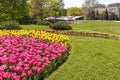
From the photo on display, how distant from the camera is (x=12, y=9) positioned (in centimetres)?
4034

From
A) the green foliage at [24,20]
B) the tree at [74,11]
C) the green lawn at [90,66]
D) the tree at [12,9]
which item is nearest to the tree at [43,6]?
the green foliage at [24,20]

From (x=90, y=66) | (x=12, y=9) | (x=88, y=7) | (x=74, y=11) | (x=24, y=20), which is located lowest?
(x=74, y=11)

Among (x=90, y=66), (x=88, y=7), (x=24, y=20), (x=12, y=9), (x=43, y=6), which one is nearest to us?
(x=90, y=66)

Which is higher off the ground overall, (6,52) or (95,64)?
(6,52)

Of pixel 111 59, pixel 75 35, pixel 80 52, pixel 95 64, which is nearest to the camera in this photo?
pixel 95 64

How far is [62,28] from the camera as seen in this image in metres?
26.2

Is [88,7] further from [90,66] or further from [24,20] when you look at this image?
[90,66]

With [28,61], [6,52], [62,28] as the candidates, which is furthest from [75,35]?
[28,61]

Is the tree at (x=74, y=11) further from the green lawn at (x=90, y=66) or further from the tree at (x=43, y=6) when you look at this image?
the green lawn at (x=90, y=66)

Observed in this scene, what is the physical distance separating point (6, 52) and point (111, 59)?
164 inches

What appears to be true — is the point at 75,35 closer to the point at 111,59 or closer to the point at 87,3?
the point at 111,59

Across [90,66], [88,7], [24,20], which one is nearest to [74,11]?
[88,7]

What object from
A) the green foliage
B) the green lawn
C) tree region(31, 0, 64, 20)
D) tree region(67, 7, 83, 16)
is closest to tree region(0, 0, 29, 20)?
the green foliage

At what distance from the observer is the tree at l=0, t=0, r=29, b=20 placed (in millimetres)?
39312
